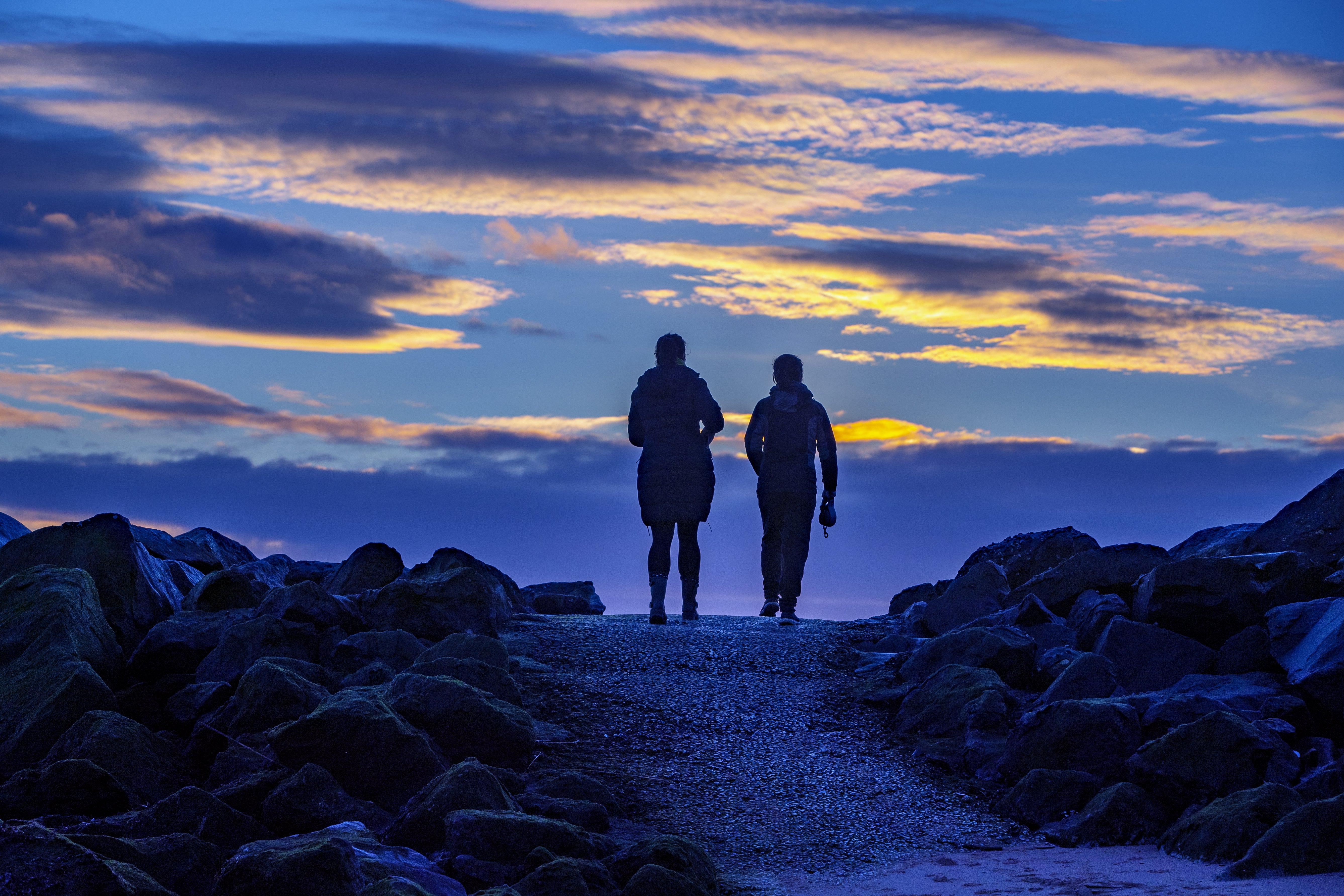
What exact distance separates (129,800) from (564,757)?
10.5ft

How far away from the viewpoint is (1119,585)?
520 inches

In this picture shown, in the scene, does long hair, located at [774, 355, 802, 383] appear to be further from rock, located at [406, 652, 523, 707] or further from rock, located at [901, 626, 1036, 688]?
rock, located at [406, 652, 523, 707]

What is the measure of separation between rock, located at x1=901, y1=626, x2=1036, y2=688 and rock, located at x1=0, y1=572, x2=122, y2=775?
7.41 meters

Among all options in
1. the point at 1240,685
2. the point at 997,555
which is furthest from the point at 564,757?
the point at 997,555

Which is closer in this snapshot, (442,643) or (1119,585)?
(442,643)

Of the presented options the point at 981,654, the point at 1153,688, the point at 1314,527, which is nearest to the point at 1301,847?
the point at 1153,688

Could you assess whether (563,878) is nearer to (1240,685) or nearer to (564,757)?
(564,757)

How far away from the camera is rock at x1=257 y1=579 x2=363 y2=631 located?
1188 centimetres

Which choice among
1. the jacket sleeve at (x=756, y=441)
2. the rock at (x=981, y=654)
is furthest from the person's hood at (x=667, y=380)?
the rock at (x=981, y=654)

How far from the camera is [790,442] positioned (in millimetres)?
15516

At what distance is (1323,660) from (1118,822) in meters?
2.85

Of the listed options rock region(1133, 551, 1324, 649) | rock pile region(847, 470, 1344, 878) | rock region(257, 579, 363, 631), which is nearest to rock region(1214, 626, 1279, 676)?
rock pile region(847, 470, 1344, 878)

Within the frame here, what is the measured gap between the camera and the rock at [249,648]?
11195 mm

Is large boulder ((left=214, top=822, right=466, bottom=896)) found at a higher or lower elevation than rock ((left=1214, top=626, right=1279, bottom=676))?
lower
